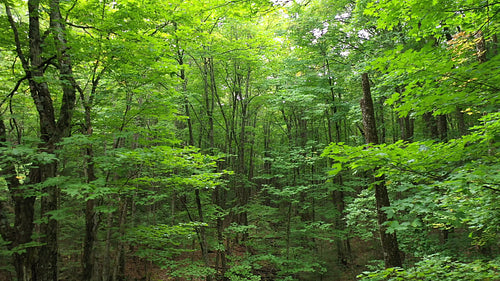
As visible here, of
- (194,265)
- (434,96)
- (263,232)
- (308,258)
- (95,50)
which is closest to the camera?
(434,96)

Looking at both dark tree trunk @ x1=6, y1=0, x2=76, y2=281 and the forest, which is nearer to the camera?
the forest

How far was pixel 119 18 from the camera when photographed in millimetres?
6199

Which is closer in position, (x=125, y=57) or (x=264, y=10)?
(x=264, y=10)

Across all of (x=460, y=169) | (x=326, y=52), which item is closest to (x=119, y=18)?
(x=460, y=169)

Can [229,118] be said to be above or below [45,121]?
above

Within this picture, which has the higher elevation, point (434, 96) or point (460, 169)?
point (434, 96)

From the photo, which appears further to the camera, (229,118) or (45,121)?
(229,118)

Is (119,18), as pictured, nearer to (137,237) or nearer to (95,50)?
(95,50)

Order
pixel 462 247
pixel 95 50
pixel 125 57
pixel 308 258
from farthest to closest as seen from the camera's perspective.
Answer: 1. pixel 308 258
2. pixel 462 247
3. pixel 125 57
4. pixel 95 50

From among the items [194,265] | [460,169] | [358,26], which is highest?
[358,26]

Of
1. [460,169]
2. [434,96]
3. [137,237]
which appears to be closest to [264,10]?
[434,96]

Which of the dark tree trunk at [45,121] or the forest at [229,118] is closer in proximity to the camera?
the forest at [229,118]

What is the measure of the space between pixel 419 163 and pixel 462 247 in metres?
7.59

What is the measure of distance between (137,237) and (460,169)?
7.85m
